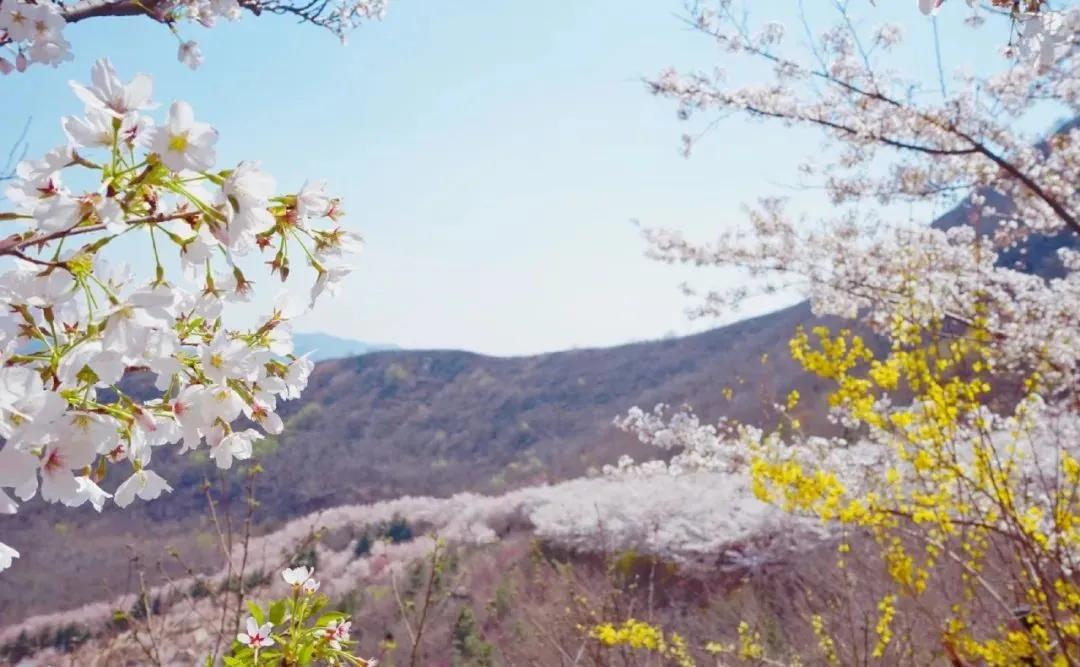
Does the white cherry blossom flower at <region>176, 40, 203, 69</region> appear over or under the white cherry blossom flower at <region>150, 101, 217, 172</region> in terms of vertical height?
over

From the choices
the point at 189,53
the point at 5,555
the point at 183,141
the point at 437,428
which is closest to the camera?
the point at 183,141

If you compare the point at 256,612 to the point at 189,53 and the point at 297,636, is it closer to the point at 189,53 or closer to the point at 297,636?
the point at 297,636

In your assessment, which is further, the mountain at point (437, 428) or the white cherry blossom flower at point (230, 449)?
the mountain at point (437, 428)

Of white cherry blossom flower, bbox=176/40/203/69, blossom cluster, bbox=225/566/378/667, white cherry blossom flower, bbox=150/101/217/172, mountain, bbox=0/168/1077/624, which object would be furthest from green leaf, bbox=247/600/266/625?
mountain, bbox=0/168/1077/624

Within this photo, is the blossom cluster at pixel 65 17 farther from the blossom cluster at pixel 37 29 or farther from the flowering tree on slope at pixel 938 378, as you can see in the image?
the flowering tree on slope at pixel 938 378

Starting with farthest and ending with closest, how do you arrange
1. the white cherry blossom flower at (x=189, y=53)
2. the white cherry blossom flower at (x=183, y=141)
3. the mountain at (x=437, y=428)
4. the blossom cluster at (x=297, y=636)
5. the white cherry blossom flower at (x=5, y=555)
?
1. the mountain at (x=437, y=428)
2. the white cherry blossom flower at (x=189, y=53)
3. the blossom cluster at (x=297, y=636)
4. the white cherry blossom flower at (x=5, y=555)
5. the white cherry blossom flower at (x=183, y=141)

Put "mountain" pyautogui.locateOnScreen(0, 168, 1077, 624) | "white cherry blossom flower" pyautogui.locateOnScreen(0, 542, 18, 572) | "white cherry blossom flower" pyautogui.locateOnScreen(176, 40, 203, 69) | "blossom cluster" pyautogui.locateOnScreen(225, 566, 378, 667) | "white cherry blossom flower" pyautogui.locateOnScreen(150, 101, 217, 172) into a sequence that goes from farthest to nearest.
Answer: "mountain" pyautogui.locateOnScreen(0, 168, 1077, 624)
"white cherry blossom flower" pyautogui.locateOnScreen(176, 40, 203, 69)
"blossom cluster" pyautogui.locateOnScreen(225, 566, 378, 667)
"white cherry blossom flower" pyautogui.locateOnScreen(0, 542, 18, 572)
"white cherry blossom flower" pyautogui.locateOnScreen(150, 101, 217, 172)

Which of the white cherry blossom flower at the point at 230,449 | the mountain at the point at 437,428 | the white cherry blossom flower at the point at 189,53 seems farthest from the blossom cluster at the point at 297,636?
the mountain at the point at 437,428

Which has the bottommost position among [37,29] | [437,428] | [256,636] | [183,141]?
[437,428]

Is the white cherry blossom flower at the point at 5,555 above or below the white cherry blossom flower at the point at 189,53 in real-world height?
below

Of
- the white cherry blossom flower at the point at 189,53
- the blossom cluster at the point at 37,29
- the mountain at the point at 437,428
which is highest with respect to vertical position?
the white cherry blossom flower at the point at 189,53

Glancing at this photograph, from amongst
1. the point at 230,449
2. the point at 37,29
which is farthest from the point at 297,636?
the point at 37,29

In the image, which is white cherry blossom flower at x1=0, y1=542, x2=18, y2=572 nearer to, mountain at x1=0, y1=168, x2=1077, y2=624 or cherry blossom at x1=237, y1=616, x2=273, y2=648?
cherry blossom at x1=237, y1=616, x2=273, y2=648

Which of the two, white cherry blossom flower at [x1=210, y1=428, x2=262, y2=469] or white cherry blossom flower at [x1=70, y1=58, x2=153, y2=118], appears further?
white cherry blossom flower at [x1=210, y1=428, x2=262, y2=469]
